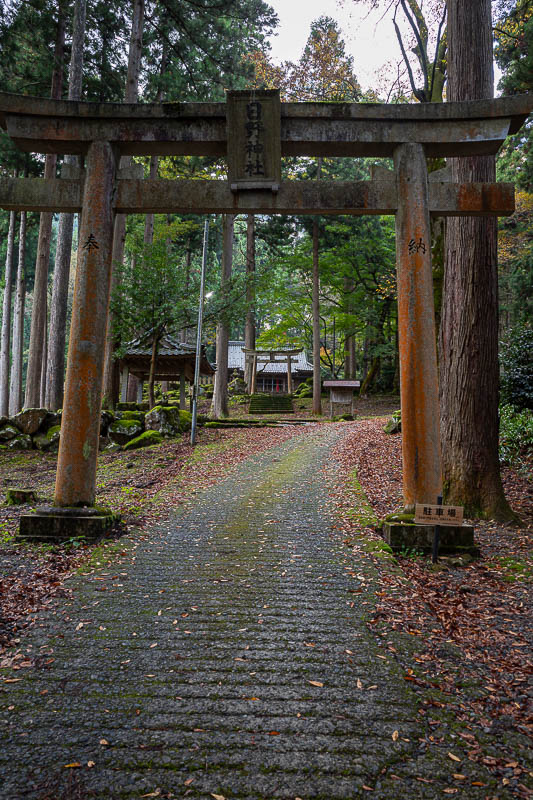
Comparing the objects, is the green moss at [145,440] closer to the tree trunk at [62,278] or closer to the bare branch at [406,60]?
the tree trunk at [62,278]

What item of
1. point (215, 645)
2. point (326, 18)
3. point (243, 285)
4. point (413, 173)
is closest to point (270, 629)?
point (215, 645)

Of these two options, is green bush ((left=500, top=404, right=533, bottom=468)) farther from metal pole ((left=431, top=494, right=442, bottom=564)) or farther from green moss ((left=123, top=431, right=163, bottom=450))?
green moss ((left=123, top=431, right=163, bottom=450))

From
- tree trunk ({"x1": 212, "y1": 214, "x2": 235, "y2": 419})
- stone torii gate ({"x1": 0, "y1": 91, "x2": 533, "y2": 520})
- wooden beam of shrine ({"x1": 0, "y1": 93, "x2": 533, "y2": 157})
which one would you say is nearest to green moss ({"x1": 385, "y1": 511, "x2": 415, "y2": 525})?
stone torii gate ({"x1": 0, "y1": 91, "x2": 533, "y2": 520})

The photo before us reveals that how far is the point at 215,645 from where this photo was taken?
122 inches

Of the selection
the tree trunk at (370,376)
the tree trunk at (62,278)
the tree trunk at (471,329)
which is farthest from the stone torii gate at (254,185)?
the tree trunk at (370,376)

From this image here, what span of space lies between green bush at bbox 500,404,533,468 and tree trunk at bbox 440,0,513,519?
2.95m

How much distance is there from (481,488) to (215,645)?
4.28m

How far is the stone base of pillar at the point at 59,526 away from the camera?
5.15 m

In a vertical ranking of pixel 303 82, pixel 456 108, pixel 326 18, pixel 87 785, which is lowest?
pixel 87 785

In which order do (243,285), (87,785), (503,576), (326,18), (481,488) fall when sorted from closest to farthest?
(87,785), (503,576), (481,488), (243,285), (326,18)

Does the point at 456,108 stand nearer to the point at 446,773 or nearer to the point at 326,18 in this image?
the point at 446,773

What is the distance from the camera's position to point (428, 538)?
491 cm

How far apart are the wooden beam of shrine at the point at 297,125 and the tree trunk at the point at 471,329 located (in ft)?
3.35

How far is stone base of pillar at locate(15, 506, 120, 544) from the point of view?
203 inches
